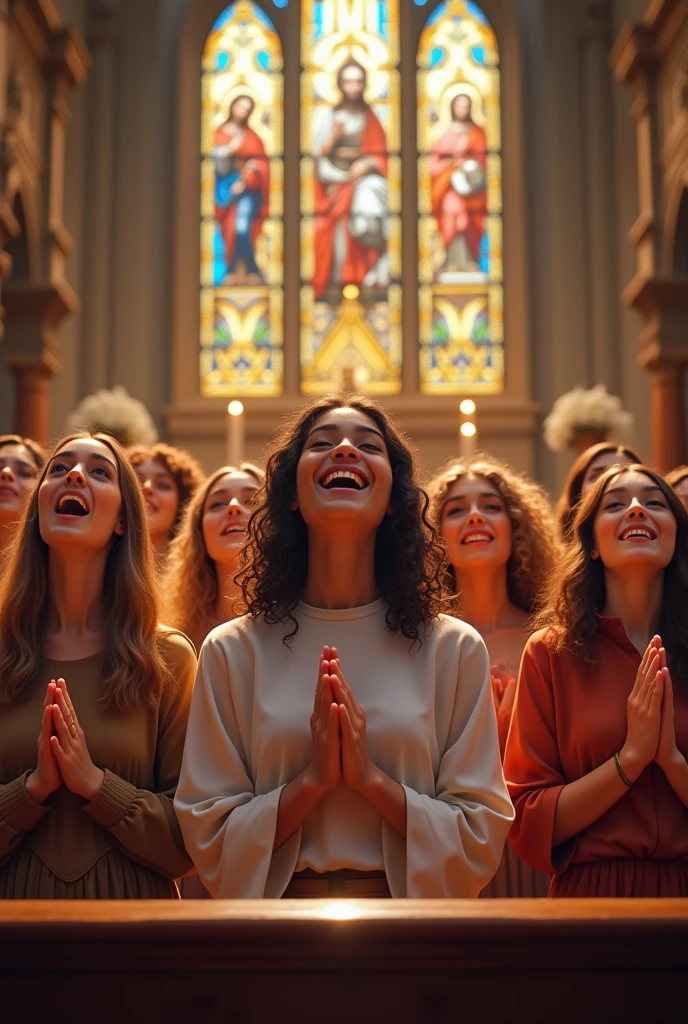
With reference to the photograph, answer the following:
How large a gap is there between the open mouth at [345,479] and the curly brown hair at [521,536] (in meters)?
1.13

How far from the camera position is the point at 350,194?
12453 mm

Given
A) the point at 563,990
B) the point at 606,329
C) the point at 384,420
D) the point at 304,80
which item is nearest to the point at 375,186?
the point at 304,80

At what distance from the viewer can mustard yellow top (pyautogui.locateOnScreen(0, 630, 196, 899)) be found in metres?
2.60

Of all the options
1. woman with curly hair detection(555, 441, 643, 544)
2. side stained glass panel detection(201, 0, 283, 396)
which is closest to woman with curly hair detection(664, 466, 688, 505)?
→ woman with curly hair detection(555, 441, 643, 544)

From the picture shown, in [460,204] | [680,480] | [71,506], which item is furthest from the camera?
[460,204]

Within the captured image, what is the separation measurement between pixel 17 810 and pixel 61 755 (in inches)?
5.8

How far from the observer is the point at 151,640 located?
284 centimetres

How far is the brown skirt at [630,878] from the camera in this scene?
270 cm

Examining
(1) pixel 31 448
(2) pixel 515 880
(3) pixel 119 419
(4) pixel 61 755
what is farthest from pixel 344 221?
(4) pixel 61 755

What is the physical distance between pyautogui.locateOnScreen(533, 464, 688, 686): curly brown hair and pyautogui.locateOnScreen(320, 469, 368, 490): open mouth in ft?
1.91

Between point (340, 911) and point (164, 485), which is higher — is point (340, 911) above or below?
below

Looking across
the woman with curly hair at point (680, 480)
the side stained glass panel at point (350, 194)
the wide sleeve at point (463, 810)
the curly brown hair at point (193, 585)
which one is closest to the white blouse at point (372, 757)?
the wide sleeve at point (463, 810)

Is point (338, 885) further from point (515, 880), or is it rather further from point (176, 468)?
point (176, 468)

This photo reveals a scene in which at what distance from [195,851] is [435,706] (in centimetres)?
52
